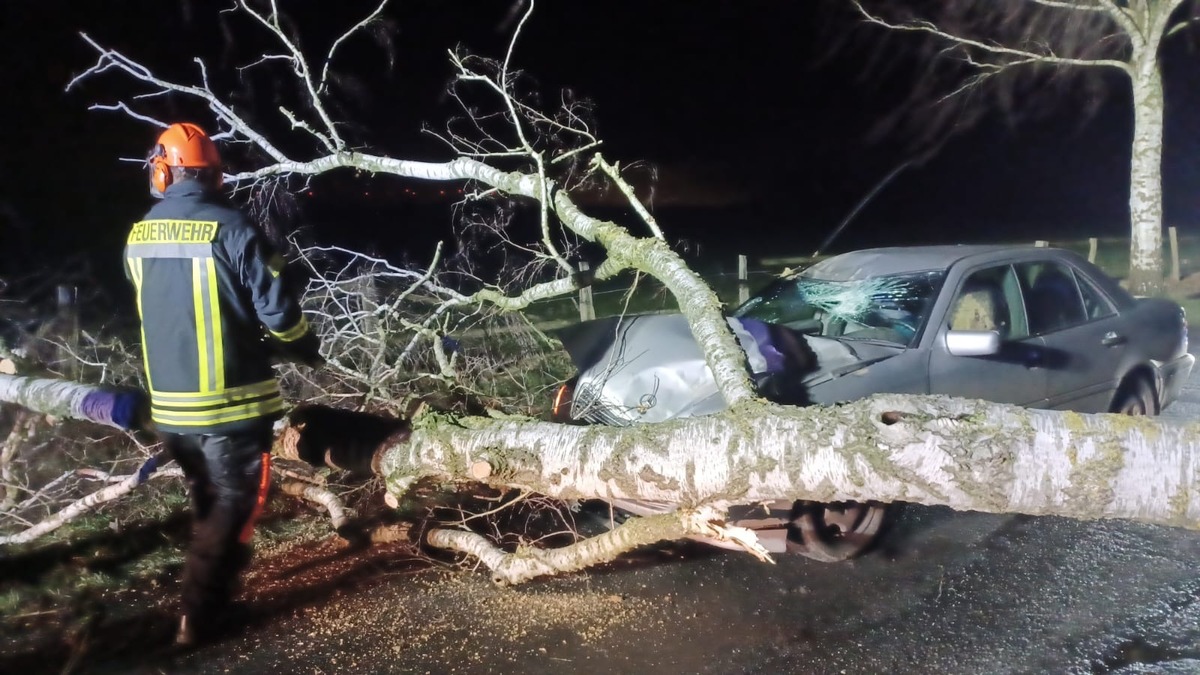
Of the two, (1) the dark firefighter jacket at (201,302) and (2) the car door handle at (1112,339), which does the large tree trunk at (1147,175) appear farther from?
(1) the dark firefighter jacket at (201,302)

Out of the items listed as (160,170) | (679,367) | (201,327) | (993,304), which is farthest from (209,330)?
(993,304)

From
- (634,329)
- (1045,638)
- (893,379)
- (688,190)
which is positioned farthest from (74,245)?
(688,190)

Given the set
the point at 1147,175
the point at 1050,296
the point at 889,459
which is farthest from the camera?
the point at 1147,175

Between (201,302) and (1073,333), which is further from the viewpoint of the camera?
(1073,333)

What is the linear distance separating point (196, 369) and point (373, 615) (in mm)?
1359

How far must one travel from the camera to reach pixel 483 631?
3.42 metres

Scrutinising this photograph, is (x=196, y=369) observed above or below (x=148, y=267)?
below

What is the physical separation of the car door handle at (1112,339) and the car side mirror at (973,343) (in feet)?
4.17

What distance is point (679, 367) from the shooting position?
420 cm

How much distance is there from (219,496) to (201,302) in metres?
0.74

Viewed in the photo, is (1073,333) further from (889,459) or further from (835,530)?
(889,459)

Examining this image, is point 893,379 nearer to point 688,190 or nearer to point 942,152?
point 688,190

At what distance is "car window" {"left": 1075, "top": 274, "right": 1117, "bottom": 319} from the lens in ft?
16.5

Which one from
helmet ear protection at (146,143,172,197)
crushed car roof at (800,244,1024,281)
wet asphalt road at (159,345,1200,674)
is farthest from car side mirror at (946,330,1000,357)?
helmet ear protection at (146,143,172,197)
